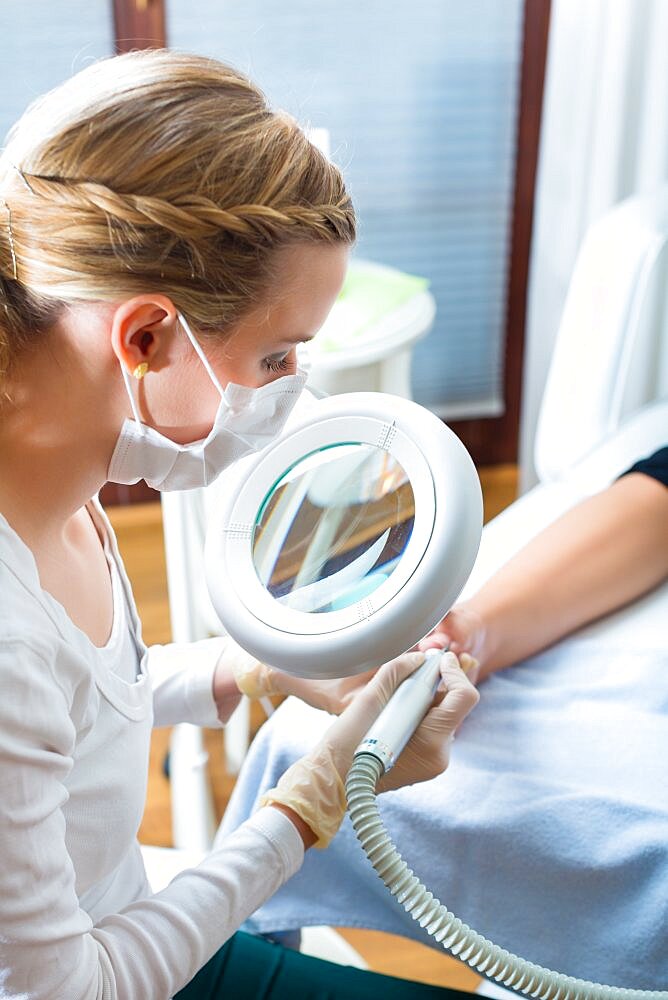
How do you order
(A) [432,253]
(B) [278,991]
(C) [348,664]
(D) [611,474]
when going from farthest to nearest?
(A) [432,253]
(D) [611,474]
(B) [278,991]
(C) [348,664]

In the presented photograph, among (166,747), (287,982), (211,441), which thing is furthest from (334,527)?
(166,747)

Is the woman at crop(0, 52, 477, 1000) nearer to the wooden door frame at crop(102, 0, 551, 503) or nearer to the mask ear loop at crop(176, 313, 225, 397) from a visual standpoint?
the mask ear loop at crop(176, 313, 225, 397)

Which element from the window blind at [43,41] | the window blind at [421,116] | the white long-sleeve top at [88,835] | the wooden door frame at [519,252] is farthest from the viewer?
the wooden door frame at [519,252]

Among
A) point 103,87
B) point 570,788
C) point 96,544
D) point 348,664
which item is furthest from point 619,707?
point 103,87

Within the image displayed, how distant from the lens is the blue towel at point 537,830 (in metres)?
0.93

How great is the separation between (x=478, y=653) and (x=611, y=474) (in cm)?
49

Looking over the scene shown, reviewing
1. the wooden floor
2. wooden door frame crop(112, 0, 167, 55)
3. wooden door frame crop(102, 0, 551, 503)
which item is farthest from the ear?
wooden door frame crop(112, 0, 167, 55)

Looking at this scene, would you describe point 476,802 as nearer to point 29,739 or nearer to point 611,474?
point 29,739

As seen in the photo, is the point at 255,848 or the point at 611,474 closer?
the point at 255,848

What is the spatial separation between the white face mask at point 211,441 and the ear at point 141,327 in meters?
0.02

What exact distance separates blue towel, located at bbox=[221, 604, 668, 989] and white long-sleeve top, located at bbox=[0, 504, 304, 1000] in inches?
6.0

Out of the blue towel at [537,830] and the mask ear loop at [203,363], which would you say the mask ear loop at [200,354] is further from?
the blue towel at [537,830]

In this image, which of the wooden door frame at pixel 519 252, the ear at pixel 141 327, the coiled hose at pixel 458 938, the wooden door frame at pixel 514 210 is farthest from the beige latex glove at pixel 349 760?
the wooden door frame at pixel 519 252

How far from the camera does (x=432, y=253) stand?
8.54 ft
